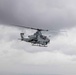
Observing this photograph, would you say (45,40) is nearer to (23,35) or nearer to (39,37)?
(39,37)

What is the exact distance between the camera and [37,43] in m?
100

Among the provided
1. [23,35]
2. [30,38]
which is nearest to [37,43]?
[30,38]

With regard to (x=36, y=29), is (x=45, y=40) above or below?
below

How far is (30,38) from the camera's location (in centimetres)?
10300

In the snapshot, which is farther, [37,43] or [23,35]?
[23,35]

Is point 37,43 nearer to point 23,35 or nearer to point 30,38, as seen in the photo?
point 30,38

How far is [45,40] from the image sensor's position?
105m

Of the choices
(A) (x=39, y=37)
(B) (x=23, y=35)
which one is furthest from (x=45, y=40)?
(B) (x=23, y=35)

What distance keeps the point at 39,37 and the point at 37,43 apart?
265 inches

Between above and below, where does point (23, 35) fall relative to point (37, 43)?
above

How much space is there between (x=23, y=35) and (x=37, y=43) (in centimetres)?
1219

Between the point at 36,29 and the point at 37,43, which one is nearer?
the point at 37,43

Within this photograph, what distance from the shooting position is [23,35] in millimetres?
A: 108625
